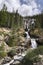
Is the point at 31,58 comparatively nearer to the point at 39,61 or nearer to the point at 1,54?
the point at 39,61

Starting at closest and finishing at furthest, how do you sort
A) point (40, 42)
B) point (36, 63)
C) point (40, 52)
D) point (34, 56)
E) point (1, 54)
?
1. point (36, 63)
2. point (34, 56)
3. point (40, 52)
4. point (1, 54)
5. point (40, 42)

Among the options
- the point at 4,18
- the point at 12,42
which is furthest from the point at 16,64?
the point at 4,18

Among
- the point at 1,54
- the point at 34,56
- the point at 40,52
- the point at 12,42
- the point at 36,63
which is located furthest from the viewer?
the point at 12,42

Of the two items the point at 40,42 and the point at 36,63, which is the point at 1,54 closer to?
the point at 36,63

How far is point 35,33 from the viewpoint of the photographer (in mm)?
70250

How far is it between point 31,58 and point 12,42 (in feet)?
83.4

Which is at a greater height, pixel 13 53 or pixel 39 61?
pixel 39 61

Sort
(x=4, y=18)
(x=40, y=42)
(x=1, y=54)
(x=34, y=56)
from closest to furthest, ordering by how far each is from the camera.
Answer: (x=34, y=56), (x=1, y=54), (x=40, y=42), (x=4, y=18)

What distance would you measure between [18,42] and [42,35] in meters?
20.7

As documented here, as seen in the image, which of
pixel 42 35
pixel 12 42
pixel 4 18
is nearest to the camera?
pixel 12 42

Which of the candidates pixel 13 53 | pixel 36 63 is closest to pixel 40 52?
pixel 36 63

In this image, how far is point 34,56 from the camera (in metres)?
22.4

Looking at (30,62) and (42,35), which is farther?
(42,35)

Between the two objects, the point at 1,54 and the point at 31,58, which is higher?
the point at 31,58
